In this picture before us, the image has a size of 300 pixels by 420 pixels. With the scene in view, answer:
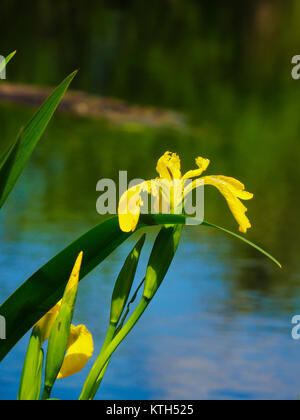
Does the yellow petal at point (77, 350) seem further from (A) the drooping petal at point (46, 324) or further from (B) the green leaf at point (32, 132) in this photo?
(B) the green leaf at point (32, 132)

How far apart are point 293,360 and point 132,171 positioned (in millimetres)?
2653

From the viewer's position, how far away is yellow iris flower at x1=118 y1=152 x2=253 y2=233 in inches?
44.5

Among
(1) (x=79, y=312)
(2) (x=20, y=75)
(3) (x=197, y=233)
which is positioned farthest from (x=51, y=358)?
(2) (x=20, y=75)

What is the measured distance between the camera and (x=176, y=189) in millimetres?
1210

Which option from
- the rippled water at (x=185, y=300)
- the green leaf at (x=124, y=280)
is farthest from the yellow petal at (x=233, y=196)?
the rippled water at (x=185, y=300)

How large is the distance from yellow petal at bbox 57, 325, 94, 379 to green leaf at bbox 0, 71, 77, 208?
0.61ft

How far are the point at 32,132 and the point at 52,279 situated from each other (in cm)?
17

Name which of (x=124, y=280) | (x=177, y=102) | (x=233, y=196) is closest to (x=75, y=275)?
(x=124, y=280)

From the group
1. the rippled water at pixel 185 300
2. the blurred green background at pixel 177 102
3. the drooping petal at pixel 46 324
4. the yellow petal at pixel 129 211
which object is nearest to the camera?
the yellow petal at pixel 129 211

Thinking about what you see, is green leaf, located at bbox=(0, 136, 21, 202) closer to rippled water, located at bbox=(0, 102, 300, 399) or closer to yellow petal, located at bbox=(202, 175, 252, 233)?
yellow petal, located at bbox=(202, 175, 252, 233)

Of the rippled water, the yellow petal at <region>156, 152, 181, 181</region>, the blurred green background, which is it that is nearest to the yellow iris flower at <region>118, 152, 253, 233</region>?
the yellow petal at <region>156, 152, 181, 181</region>

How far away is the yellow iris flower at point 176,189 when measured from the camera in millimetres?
1131

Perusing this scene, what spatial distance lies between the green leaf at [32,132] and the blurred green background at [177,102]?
2.05m

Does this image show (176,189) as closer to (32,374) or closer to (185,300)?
(32,374)
